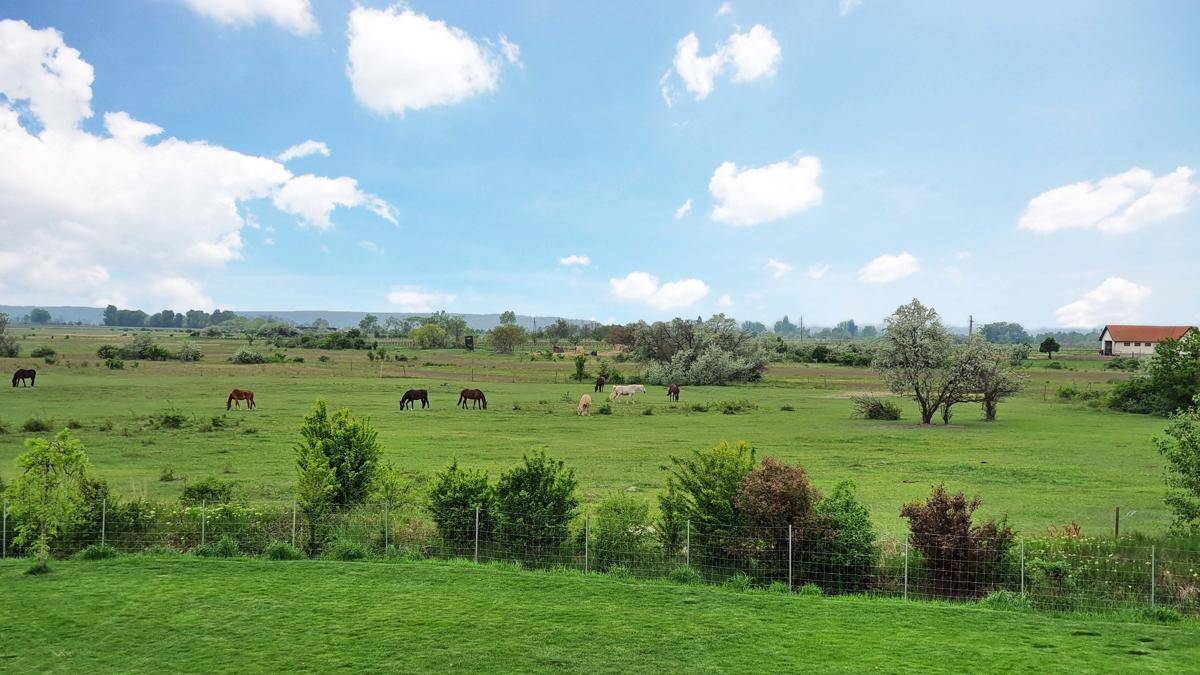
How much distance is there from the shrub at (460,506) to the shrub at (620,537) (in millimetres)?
2535

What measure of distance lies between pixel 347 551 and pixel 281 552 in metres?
1.35

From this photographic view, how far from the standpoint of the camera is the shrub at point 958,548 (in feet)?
45.3

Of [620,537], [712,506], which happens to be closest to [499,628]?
[620,537]

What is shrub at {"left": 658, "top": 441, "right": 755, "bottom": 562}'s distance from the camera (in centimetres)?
1509

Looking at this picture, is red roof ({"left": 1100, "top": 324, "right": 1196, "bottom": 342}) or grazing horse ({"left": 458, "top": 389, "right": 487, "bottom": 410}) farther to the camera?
red roof ({"left": 1100, "top": 324, "right": 1196, "bottom": 342})

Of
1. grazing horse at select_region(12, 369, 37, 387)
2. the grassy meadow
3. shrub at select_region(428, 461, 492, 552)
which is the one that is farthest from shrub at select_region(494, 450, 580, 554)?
grazing horse at select_region(12, 369, 37, 387)

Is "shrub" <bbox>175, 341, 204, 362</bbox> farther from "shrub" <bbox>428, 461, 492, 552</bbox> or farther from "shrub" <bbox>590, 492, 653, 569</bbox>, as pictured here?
"shrub" <bbox>590, 492, 653, 569</bbox>

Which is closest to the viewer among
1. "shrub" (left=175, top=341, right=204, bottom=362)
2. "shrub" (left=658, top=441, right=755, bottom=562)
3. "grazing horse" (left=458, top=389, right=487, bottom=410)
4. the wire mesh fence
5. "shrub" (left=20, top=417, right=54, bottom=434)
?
the wire mesh fence

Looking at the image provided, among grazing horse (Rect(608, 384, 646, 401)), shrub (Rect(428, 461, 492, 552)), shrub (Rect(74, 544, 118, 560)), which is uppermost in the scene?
grazing horse (Rect(608, 384, 646, 401))

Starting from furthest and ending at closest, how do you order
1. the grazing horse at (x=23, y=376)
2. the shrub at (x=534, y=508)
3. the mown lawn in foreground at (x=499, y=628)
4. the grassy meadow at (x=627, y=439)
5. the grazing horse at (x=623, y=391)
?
1. the grazing horse at (x=623, y=391)
2. the grazing horse at (x=23, y=376)
3. the grassy meadow at (x=627, y=439)
4. the shrub at (x=534, y=508)
5. the mown lawn in foreground at (x=499, y=628)

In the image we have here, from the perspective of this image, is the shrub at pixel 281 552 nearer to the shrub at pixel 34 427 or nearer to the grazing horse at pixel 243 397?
the shrub at pixel 34 427

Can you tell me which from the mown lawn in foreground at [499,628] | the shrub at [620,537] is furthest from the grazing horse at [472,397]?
the mown lawn in foreground at [499,628]

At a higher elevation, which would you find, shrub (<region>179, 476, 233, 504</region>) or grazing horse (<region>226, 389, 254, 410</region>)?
grazing horse (<region>226, 389, 254, 410</region>)

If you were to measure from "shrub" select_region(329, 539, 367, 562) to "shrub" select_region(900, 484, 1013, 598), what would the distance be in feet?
37.9
